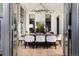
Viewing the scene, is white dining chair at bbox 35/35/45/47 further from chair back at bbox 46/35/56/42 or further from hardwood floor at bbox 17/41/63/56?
hardwood floor at bbox 17/41/63/56

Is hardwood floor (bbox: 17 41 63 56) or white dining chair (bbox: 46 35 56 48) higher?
white dining chair (bbox: 46 35 56 48)

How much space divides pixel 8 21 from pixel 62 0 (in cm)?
96

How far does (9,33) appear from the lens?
222 cm

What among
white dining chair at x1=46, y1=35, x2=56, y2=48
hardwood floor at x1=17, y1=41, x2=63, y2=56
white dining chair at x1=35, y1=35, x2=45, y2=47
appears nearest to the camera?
hardwood floor at x1=17, y1=41, x2=63, y2=56

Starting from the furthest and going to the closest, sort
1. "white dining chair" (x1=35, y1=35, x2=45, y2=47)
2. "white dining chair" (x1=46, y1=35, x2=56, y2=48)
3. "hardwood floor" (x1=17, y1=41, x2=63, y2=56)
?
"white dining chair" (x1=35, y1=35, x2=45, y2=47) < "white dining chair" (x1=46, y1=35, x2=56, y2=48) < "hardwood floor" (x1=17, y1=41, x2=63, y2=56)

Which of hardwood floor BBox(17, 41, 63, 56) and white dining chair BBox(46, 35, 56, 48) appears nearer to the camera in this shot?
hardwood floor BBox(17, 41, 63, 56)

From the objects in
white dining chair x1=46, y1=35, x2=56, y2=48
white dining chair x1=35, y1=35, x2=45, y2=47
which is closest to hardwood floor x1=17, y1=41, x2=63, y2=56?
white dining chair x1=46, y1=35, x2=56, y2=48

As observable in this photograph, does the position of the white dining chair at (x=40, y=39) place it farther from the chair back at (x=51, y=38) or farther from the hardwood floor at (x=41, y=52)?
the hardwood floor at (x=41, y=52)

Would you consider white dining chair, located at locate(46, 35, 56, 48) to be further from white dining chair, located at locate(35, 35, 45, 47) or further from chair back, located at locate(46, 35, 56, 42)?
white dining chair, located at locate(35, 35, 45, 47)

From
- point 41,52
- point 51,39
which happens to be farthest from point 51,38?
point 41,52

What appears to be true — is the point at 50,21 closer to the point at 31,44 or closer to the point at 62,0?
the point at 31,44

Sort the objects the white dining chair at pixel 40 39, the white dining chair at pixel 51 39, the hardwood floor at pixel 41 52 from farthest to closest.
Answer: the white dining chair at pixel 40 39, the white dining chair at pixel 51 39, the hardwood floor at pixel 41 52

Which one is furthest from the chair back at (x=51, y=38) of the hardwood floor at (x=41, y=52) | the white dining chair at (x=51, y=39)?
the hardwood floor at (x=41, y=52)

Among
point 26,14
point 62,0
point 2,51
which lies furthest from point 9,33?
point 26,14
